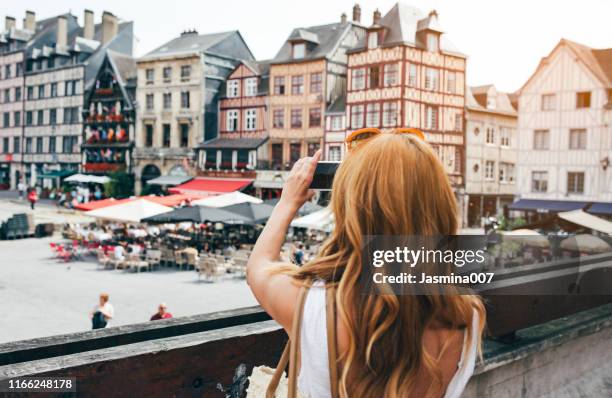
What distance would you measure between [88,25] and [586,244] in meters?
53.9

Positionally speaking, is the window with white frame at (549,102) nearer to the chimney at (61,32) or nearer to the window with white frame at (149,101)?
the window with white frame at (149,101)

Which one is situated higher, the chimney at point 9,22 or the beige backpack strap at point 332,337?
the chimney at point 9,22

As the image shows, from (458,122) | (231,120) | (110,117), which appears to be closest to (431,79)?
(458,122)

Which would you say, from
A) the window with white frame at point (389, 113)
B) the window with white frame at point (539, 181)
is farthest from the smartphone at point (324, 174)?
the window with white frame at point (539, 181)

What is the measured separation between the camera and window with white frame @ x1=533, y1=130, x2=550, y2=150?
1268 inches

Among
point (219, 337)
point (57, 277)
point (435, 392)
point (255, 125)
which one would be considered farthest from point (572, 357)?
point (255, 125)

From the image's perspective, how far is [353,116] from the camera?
35.5 meters

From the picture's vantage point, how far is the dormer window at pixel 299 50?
1516 inches

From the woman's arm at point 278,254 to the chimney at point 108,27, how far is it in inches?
2213

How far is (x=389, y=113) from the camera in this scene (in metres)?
34.1

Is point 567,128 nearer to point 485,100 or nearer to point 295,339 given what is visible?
point 485,100

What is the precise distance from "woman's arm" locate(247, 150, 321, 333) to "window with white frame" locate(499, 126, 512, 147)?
38632mm

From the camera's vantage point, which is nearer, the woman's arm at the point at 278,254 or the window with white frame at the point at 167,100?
the woman's arm at the point at 278,254

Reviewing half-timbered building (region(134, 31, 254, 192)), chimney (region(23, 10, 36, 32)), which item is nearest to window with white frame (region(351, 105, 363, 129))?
half-timbered building (region(134, 31, 254, 192))
